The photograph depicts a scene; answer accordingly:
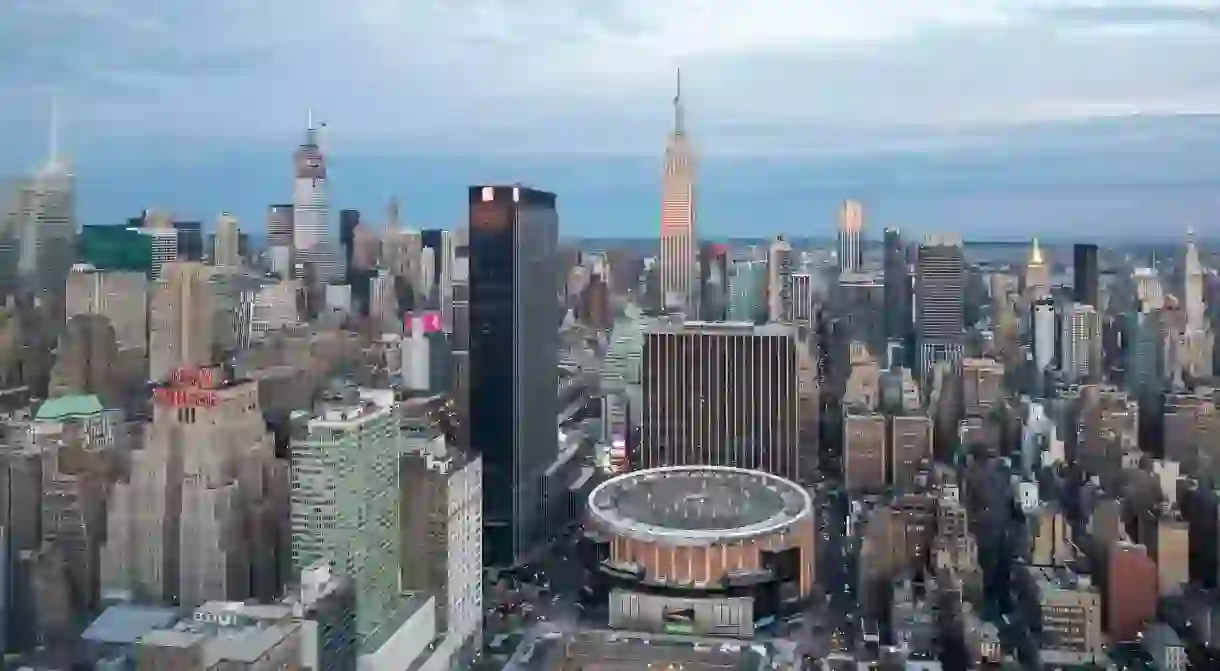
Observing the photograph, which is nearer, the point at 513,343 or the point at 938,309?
the point at 513,343

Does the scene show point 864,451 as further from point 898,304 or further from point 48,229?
point 48,229

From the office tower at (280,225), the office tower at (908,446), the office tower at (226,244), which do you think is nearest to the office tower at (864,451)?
the office tower at (908,446)

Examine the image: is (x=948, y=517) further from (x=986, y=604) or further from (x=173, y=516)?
(x=173, y=516)

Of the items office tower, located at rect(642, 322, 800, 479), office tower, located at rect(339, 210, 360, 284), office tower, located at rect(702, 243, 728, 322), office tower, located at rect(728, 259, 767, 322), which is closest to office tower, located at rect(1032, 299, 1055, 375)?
office tower, located at rect(642, 322, 800, 479)

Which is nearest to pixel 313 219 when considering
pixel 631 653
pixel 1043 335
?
pixel 631 653

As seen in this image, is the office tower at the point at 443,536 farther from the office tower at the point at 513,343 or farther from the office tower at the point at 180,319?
the office tower at the point at 513,343

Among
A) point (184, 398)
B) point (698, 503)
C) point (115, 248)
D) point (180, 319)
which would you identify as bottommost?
point (698, 503)
